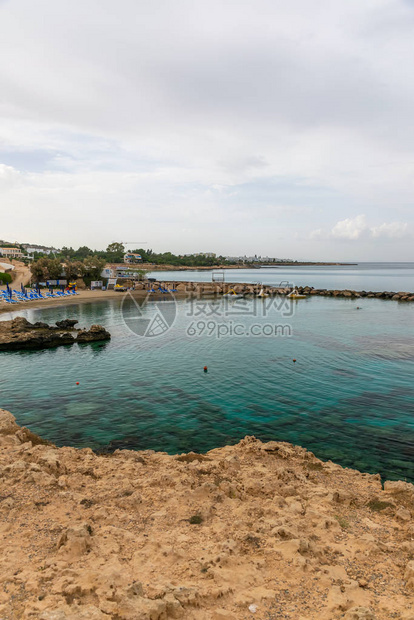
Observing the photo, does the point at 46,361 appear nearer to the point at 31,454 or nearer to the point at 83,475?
the point at 31,454

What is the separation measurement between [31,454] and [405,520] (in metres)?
12.0

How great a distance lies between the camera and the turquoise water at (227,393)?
51.2 feet

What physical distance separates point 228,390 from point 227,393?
0.58 metres

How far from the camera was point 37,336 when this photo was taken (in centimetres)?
3428

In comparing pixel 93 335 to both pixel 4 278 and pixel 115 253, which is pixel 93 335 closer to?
pixel 4 278

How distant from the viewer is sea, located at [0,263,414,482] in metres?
15.6

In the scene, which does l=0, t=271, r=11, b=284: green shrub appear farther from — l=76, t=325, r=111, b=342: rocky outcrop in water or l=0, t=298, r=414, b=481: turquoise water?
l=76, t=325, r=111, b=342: rocky outcrop in water

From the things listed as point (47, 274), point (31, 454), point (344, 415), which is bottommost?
point (344, 415)

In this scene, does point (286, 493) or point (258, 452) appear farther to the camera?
point (258, 452)

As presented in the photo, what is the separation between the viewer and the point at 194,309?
63094mm

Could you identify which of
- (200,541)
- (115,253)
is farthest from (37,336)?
(115,253)

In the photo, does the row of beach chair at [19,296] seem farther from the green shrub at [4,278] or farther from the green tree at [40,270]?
the green shrub at [4,278]

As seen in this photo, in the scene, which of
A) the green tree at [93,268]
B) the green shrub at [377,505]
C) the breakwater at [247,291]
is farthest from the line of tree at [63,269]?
the green shrub at [377,505]

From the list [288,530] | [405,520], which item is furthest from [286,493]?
[405,520]
